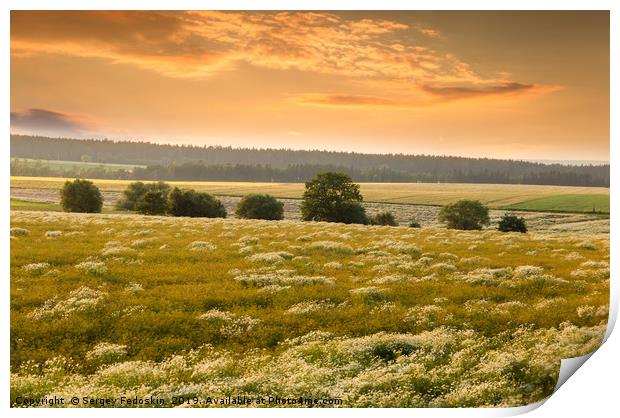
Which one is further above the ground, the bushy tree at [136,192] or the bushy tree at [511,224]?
the bushy tree at [136,192]

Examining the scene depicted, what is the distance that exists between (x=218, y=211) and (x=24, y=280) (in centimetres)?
471

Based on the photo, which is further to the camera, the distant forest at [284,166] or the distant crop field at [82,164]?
the distant forest at [284,166]

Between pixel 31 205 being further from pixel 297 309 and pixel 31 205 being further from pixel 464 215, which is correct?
pixel 464 215

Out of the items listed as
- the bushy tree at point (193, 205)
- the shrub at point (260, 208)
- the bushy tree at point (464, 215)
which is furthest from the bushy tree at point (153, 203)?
the bushy tree at point (464, 215)

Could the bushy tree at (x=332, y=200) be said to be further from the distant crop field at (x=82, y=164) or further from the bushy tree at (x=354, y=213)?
the distant crop field at (x=82, y=164)

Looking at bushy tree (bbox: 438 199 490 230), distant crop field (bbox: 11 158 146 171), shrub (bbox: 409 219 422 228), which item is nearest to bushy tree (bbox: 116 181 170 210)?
distant crop field (bbox: 11 158 146 171)

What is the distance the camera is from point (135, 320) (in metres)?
13.3

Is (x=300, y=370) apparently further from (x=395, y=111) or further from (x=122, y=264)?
(x=395, y=111)

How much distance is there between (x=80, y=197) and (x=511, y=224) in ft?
35.2

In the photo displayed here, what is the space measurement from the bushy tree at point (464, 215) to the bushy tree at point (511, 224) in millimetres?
361

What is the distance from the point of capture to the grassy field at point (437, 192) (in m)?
15.2

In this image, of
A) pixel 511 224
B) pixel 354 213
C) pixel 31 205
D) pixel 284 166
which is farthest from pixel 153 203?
pixel 511 224

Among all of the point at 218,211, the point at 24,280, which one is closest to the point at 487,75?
the point at 218,211

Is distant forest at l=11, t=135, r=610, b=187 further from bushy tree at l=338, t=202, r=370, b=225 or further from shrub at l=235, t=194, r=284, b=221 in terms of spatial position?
bushy tree at l=338, t=202, r=370, b=225
